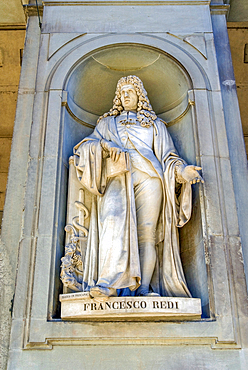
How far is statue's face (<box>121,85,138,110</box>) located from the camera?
7.32m

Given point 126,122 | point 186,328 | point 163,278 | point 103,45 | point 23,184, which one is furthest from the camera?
point 103,45

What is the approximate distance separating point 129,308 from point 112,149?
2132mm

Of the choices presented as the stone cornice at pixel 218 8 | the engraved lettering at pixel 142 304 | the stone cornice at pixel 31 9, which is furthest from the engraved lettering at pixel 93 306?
the stone cornice at pixel 218 8

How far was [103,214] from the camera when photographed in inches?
248

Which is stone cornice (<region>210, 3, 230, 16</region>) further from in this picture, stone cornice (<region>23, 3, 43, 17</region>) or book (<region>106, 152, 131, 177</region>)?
book (<region>106, 152, 131, 177</region>)

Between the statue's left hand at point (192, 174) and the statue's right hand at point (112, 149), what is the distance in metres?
0.90

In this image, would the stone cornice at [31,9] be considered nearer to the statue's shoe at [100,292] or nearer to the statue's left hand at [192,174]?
the statue's left hand at [192,174]

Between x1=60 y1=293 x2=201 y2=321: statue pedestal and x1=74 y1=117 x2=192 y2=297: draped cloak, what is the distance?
0.73 ft

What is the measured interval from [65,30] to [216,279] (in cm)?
459

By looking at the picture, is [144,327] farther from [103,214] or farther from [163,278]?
[103,214]

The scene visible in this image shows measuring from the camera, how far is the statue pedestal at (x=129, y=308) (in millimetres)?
5449

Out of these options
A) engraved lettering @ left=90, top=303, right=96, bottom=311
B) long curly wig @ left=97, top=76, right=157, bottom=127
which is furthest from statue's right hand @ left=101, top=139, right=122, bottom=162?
engraved lettering @ left=90, top=303, right=96, bottom=311

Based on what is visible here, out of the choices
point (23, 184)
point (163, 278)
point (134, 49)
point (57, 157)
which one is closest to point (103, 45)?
point (134, 49)

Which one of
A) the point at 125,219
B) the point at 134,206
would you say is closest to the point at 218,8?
the point at 134,206
